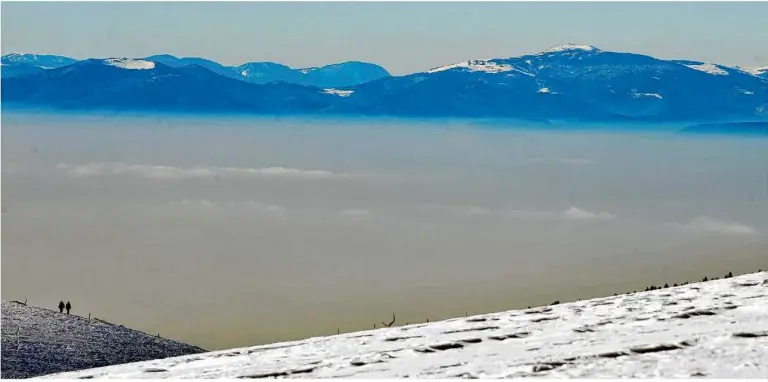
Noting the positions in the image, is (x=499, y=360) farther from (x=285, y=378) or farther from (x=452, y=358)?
(x=285, y=378)

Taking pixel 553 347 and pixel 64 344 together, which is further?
pixel 64 344

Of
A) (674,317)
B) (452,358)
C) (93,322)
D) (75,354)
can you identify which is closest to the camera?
(452,358)

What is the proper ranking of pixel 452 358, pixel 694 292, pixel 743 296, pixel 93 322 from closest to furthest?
pixel 452 358 < pixel 743 296 < pixel 694 292 < pixel 93 322

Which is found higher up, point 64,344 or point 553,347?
point 553,347

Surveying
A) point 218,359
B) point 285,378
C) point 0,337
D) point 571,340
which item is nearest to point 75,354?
point 0,337

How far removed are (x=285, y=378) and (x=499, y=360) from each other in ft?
15.3

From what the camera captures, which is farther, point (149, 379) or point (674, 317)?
point (674, 317)

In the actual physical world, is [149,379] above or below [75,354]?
above

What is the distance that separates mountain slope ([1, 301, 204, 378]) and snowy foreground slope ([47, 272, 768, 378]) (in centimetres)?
1478

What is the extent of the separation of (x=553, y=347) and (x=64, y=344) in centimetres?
2767

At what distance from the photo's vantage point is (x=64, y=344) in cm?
3922

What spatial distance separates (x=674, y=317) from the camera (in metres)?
22.0

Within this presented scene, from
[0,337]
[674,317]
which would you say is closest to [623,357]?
[674,317]

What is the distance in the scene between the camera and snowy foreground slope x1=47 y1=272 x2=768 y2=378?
16.9 m
